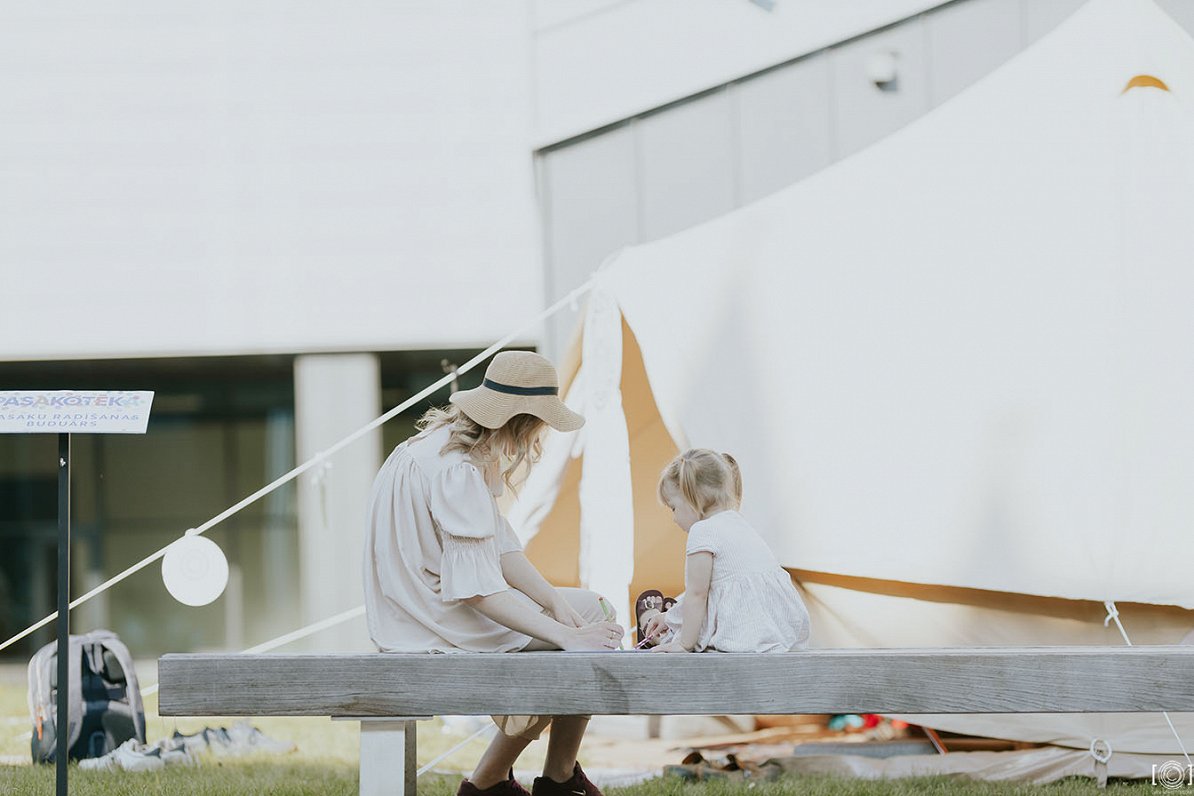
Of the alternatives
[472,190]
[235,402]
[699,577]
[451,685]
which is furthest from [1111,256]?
[235,402]

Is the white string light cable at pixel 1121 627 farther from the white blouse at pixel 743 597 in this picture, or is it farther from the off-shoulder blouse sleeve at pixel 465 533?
the off-shoulder blouse sleeve at pixel 465 533

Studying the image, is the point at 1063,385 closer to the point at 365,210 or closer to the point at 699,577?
the point at 699,577

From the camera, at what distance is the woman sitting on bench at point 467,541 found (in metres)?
2.59

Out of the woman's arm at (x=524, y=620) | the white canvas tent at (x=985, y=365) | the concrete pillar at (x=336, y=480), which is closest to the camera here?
the woman's arm at (x=524, y=620)

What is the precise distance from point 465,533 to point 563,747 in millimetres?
722

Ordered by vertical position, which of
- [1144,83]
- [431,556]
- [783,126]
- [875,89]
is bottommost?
[431,556]

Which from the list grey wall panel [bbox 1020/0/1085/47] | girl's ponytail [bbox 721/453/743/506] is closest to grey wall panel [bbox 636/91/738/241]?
grey wall panel [bbox 1020/0/1085/47]

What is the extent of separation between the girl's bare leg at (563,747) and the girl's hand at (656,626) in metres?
0.25

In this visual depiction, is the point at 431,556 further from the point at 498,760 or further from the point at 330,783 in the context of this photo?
the point at 330,783

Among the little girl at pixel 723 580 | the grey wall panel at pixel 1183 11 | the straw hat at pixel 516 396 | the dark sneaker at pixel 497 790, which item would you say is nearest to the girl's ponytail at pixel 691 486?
the little girl at pixel 723 580

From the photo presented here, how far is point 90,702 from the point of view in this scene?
453 centimetres

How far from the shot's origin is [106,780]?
3988 millimetres

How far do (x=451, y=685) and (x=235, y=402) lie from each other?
757 centimetres

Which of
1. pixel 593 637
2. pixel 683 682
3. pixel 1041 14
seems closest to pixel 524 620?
pixel 593 637
